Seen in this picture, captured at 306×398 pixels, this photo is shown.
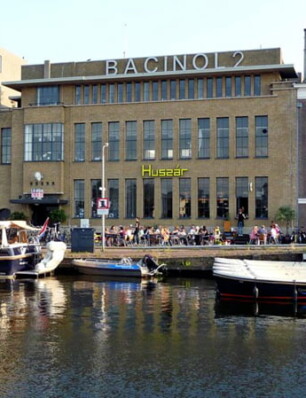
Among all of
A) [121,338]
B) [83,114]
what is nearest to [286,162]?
[83,114]

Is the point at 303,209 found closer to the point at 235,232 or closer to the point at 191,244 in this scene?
the point at 235,232

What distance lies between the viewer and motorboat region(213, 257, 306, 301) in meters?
28.3

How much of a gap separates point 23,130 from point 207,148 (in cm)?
1760

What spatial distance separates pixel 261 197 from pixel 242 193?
1.66 meters

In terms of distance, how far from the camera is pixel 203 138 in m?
55.5

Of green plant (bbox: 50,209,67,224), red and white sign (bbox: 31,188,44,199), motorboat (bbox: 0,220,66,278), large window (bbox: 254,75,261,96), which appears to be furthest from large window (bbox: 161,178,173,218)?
motorboat (bbox: 0,220,66,278)

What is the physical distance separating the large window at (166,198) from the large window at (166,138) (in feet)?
7.59

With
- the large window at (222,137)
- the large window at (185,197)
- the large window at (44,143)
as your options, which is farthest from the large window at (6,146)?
the large window at (222,137)

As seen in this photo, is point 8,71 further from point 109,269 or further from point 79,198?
point 109,269

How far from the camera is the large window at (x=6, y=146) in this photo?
61.1 meters

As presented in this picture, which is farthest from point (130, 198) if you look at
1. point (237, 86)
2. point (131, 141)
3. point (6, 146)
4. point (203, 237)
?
point (6, 146)

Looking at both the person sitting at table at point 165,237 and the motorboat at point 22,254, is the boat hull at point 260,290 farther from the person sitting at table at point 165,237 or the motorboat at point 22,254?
the person sitting at table at point 165,237

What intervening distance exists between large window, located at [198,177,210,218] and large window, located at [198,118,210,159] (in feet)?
7.17

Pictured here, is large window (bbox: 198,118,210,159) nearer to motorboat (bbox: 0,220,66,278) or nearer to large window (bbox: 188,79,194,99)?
large window (bbox: 188,79,194,99)
